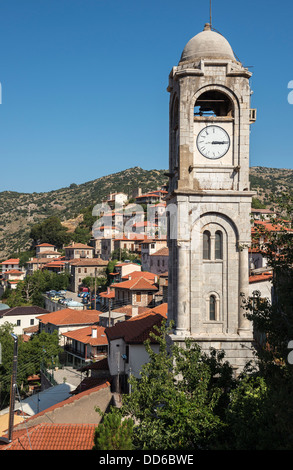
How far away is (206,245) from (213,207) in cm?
160

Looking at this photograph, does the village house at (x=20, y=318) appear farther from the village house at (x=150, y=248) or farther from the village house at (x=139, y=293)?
the village house at (x=150, y=248)

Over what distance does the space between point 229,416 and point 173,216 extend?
8853 mm

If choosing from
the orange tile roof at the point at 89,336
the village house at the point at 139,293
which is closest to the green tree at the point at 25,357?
the orange tile roof at the point at 89,336

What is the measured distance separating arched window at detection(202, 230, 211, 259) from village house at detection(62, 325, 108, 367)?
2447cm

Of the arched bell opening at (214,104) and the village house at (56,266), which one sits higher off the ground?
the arched bell opening at (214,104)

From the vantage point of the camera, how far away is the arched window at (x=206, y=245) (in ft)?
62.1

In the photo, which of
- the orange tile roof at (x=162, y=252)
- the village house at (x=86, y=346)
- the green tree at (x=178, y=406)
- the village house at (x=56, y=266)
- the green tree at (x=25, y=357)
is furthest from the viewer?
the village house at (x=56, y=266)

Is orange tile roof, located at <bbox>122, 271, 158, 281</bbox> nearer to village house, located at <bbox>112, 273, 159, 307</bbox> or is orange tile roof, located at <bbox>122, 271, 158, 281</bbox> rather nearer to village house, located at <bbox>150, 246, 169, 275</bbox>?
village house, located at <bbox>150, 246, 169, 275</bbox>

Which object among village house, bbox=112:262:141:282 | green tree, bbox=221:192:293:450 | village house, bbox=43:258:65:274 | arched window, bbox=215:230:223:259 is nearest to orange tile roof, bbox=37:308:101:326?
village house, bbox=112:262:141:282

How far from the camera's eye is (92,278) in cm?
8338

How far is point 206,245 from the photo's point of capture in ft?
62.3

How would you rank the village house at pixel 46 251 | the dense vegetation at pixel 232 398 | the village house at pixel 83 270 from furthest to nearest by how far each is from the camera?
the village house at pixel 46 251
the village house at pixel 83 270
the dense vegetation at pixel 232 398

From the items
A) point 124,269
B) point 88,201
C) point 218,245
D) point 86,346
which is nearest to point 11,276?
point 124,269

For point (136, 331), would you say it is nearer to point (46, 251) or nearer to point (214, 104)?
point (214, 104)
